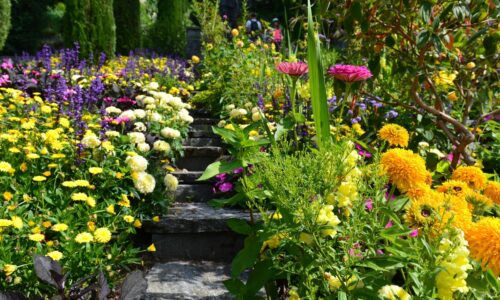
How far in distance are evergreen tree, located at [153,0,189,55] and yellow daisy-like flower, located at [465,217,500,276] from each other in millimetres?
11625

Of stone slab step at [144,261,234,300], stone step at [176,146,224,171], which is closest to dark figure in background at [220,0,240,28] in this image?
stone step at [176,146,224,171]

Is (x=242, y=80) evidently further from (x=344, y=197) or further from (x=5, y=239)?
(x=344, y=197)

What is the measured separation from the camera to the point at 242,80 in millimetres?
4566

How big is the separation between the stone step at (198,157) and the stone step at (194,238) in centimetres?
112

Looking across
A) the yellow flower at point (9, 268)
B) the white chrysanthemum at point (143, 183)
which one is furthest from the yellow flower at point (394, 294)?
the white chrysanthemum at point (143, 183)

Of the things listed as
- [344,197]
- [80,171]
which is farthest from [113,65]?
[344,197]

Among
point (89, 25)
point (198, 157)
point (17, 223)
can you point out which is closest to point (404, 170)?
point (17, 223)

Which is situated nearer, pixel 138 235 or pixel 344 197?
pixel 344 197

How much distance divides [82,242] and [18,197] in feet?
2.23

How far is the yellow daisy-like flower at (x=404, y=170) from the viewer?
140 centimetres

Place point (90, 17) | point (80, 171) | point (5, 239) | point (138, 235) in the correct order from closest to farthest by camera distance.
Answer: point (5, 239)
point (80, 171)
point (138, 235)
point (90, 17)

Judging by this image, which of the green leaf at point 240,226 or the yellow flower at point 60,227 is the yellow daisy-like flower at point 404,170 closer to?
the green leaf at point 240,226

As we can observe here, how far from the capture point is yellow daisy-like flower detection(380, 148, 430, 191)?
140 centimetres

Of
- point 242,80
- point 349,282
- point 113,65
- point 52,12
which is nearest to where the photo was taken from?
point 349,282
